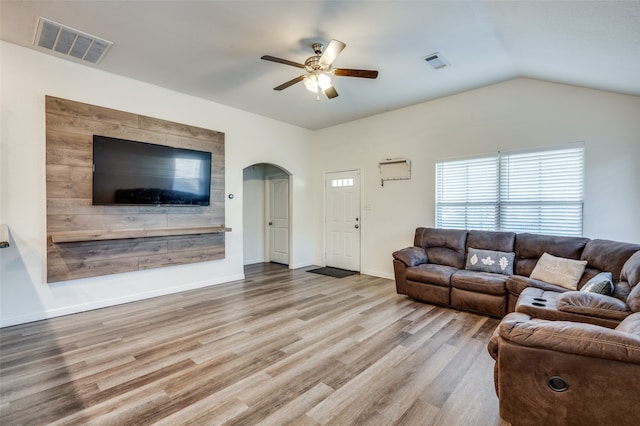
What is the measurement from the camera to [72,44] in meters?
3.28

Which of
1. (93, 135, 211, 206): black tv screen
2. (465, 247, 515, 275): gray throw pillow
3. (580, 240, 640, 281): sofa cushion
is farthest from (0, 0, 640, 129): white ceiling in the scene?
(465, 247, 515, 275): gray throw pillow

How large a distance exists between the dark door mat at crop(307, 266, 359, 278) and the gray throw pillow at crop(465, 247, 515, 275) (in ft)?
7.91

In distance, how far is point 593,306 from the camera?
228cm

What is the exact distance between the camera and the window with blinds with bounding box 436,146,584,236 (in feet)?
12.7

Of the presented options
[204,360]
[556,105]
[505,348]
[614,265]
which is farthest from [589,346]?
[556,105]

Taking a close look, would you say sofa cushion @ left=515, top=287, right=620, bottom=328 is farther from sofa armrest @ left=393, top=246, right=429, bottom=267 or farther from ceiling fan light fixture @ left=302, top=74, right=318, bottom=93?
ceiling fan light fixture @ left=302, top=74, right=318, bottom=93

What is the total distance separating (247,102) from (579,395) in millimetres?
5286

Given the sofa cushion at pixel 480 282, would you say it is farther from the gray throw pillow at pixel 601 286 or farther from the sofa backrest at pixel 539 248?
the gray throw pillow at pixel 601 286

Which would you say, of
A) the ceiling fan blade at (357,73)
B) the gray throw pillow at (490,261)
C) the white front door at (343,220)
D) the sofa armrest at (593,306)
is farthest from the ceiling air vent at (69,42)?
the gray throw pillow at (490,261)

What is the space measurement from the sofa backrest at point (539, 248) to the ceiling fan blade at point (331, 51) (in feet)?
11.2

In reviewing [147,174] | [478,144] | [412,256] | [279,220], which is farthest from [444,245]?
[147,174]

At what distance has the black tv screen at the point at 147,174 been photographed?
388cm

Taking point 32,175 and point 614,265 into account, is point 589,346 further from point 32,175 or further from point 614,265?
point 32,175

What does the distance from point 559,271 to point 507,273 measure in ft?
1.98
